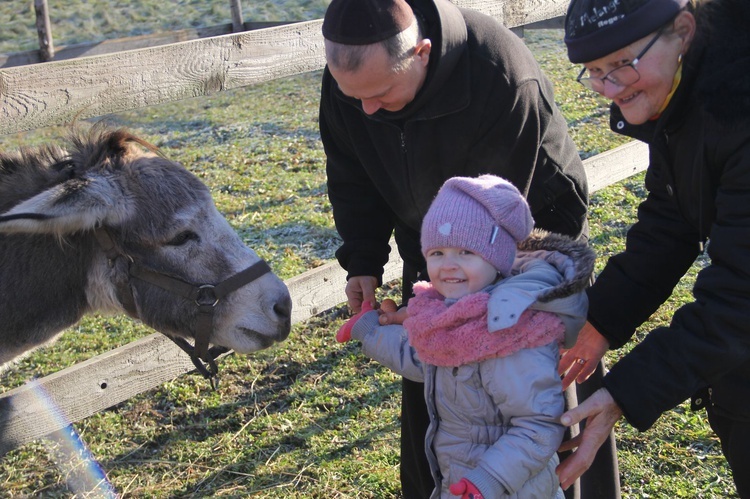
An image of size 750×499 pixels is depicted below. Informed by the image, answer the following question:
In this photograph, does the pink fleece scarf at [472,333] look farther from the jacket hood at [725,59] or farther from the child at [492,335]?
the jacket hood at [725,59]

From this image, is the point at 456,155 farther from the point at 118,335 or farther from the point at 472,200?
the point at 118,335

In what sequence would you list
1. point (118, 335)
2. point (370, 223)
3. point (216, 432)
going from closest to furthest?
Result: point (370, 223)
point (216, 432)
point (118, 335)

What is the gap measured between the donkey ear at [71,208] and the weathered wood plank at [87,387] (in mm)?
911

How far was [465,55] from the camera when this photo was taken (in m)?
2.60

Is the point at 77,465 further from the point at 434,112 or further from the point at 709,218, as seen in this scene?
the point at 709,218

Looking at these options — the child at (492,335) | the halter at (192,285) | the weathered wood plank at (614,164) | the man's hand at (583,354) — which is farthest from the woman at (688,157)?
the weathered wood plank at (614,164)

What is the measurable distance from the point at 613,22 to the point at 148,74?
2.45 m

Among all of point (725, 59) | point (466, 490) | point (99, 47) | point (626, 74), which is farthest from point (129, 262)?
point (99, 47)

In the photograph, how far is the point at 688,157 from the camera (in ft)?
6.80

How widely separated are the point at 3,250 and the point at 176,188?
2.28ft

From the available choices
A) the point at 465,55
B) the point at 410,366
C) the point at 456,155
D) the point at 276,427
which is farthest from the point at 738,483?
the point at 276,427

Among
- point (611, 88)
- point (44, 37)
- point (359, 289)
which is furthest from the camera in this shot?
point (44, 37)

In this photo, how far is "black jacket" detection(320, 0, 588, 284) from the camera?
8.43ft

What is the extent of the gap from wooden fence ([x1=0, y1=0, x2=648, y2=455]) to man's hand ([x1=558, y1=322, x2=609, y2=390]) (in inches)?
79.2
